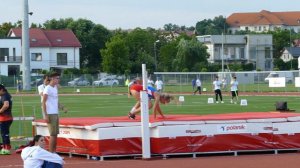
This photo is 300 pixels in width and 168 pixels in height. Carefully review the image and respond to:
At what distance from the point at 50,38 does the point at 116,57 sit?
14.9 meters

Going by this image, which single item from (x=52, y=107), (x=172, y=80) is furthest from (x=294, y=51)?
(x=52, y=107)

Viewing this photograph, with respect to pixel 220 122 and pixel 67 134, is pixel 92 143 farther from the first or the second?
pixel 220 122

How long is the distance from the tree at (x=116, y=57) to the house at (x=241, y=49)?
32.2 metres

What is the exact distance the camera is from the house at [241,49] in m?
135

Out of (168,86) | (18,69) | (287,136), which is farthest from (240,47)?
(287,136)

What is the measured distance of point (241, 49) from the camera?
137 metres

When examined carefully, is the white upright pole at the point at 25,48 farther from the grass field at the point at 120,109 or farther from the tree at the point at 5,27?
the tree at the point at 5,27

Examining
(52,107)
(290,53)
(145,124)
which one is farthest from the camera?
(290,53)

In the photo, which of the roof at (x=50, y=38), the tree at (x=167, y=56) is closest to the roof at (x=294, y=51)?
the tree at (x=167, y=56)

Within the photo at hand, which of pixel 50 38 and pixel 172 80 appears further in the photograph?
pixel 50 38

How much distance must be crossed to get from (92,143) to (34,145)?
19.0 ft

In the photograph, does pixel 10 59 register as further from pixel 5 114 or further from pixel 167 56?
pixel 5 114

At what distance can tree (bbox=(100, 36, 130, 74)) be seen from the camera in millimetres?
103000

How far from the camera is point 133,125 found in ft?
60.2
